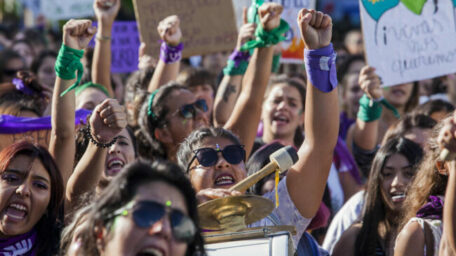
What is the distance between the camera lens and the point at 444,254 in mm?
2752

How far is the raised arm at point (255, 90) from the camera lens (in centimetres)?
418

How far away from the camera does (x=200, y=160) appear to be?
3.54 meters

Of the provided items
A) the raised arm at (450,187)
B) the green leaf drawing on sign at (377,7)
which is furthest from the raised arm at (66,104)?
the green leaf drawing on sign at (377,7)

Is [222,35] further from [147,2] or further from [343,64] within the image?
[343,64]

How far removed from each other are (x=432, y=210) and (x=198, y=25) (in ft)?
10.0

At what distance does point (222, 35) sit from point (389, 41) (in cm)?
131

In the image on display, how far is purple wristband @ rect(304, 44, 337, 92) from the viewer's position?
320cm

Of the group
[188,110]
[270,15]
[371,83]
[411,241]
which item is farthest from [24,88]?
[411,241]

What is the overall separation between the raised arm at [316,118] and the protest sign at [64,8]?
13.4 feet

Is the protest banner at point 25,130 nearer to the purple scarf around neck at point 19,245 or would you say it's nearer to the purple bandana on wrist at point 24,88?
the purple bandana on wrist at point 24,88

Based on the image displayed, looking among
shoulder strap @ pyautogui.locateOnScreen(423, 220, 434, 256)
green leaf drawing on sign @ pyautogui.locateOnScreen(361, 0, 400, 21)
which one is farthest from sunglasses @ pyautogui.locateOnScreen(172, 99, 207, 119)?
shoulder strap @ pyautogui.locateOnScreen(423, 220, 434, 256)

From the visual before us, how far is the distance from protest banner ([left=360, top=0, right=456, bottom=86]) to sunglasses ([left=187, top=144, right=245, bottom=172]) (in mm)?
1981

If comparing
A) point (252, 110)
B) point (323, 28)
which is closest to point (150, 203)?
point (323, 28)

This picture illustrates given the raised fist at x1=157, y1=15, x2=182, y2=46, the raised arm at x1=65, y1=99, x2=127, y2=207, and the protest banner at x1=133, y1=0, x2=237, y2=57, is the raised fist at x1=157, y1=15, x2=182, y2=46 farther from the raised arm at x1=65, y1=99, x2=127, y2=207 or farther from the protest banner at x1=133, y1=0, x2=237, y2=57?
the raised arm at x1=65, y1=99, x2=127, y2=207
